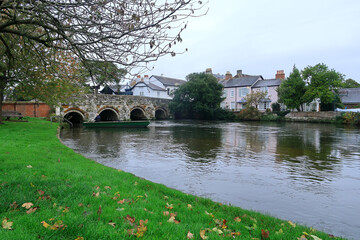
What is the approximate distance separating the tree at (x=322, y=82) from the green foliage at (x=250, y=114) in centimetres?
888

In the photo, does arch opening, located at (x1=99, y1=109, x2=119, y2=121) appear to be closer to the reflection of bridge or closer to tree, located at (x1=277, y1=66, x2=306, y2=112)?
the reflection of bridge

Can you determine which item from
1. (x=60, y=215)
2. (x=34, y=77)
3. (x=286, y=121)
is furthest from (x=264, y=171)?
(x=286, y=121)

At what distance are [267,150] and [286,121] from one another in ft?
109

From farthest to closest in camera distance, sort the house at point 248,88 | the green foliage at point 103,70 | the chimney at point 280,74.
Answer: the chimney at point 280,74 → the house at point 248,88 → the green foliage at point 103,70

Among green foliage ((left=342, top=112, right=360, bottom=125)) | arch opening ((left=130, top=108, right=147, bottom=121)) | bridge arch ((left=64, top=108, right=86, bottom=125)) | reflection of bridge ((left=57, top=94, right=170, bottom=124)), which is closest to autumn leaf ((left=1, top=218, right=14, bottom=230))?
reflection of bridge ((left=57, top=94, right=170, bottom=124))

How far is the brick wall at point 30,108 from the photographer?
3006 cm

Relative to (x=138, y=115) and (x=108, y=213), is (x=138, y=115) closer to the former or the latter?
(x=138, y=115)

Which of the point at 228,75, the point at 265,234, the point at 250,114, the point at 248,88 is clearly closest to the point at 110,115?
the point at 250,114

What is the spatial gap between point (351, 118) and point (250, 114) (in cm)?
1675

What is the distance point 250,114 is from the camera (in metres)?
50.2

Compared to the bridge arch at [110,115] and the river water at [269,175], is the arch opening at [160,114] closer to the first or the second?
the bridge arch at [110,115]

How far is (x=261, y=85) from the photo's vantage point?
58094 mm

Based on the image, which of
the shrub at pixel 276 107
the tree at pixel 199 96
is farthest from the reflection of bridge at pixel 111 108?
the shrub at pixel 276 107

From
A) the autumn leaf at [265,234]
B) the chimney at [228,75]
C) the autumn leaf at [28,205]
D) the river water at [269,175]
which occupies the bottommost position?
the river water at [269,175]
